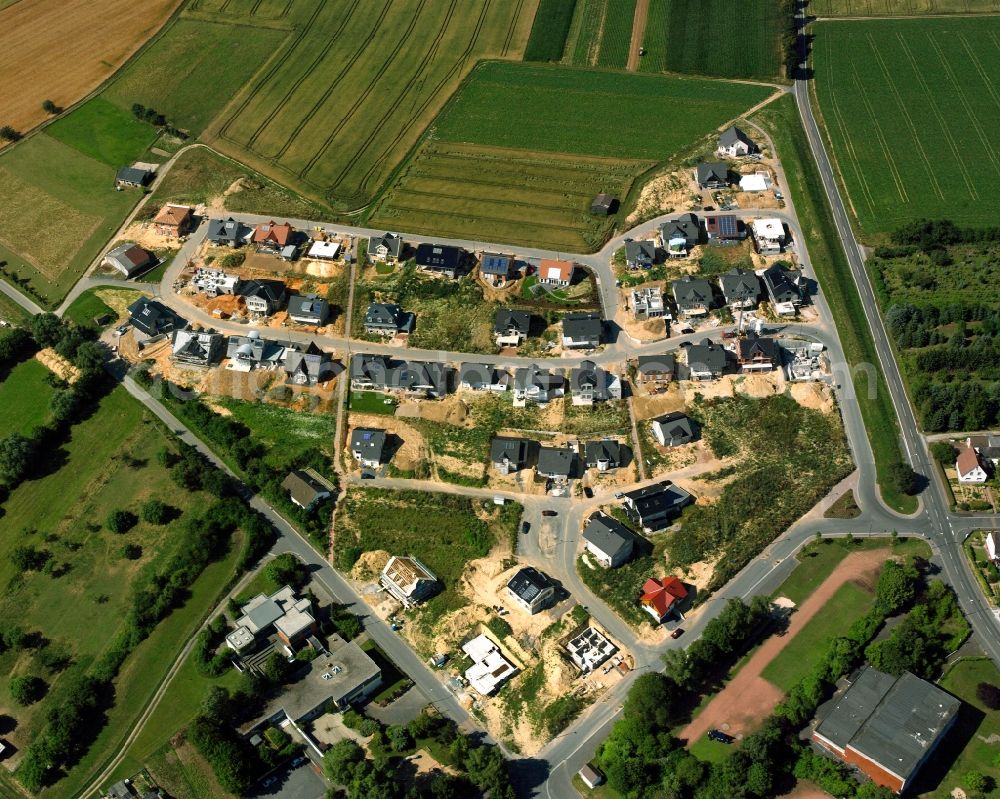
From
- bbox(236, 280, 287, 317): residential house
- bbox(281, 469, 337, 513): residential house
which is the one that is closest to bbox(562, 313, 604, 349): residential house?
bbox(281, 469, 337, 513): residential house

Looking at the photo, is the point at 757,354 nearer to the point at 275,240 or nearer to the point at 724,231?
the point at 724,231

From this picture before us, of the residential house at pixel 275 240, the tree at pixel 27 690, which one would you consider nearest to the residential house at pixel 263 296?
the residential house at pixel 275 240

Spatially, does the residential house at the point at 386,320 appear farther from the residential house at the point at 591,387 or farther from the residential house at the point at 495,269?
the residential house at the point at 591,387

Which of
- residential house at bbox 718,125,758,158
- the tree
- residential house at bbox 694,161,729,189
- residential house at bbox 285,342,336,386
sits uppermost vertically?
residential house at bbox 718,125,758,158

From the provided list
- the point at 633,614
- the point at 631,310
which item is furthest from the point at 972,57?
the point at 633,614

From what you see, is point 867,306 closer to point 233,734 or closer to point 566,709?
point 566,709

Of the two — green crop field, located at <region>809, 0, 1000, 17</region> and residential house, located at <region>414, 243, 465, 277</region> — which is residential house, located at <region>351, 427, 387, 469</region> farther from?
green crop field, located at <region>809, 0, 1000, 17</region>

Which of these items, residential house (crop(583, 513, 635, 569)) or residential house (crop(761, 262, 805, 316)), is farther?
residential house (crop(761, 262, 805, 316))

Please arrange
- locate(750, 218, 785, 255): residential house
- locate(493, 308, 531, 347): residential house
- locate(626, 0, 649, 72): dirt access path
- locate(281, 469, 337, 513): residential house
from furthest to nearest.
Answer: locate(626, 0, 649, 72): dirt access path → locate(750, 218, 785, 255): residential house → locate(493, 308, 531, 347): residential house → locate(281, 469, 337, 513): residential house
